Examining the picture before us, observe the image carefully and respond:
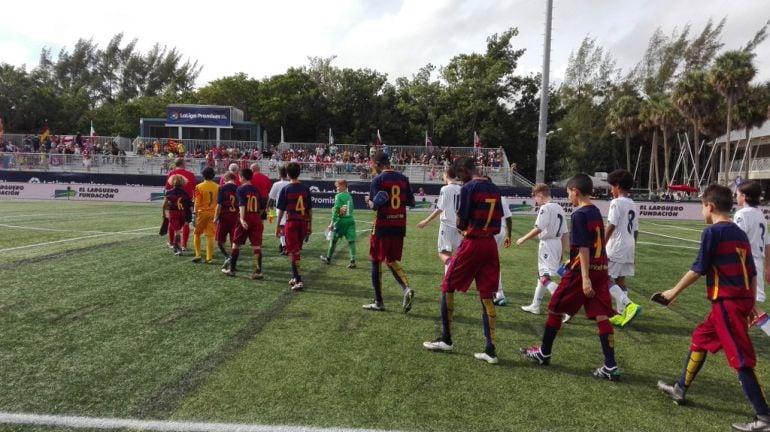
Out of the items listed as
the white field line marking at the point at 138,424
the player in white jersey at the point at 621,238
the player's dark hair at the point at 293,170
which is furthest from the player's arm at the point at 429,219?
the white field line marking at the point at 138,424

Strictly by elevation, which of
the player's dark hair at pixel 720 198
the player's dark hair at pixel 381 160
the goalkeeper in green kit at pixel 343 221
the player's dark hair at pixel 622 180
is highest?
the player's dark hair at pixel 381 160

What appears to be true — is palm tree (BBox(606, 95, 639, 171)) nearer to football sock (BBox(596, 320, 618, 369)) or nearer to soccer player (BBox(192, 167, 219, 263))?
soccer player (BBox(192, 167, 219, 263))

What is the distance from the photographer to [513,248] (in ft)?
44.3

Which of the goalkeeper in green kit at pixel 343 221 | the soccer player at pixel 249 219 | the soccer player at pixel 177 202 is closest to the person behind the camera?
the soccer player at pixel 249 219

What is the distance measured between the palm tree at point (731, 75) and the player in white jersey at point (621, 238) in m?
34.4

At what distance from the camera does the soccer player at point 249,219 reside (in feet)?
27.2

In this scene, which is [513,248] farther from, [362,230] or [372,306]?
[372,306]

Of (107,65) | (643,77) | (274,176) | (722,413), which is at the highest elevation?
(107,65)

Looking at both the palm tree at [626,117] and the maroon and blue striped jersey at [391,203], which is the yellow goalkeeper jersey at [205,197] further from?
the palm tree at [626,117]

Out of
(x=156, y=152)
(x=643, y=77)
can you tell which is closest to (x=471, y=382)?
(x=156, y=152)

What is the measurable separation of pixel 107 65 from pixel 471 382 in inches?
3740

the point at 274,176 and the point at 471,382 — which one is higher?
the point at 274,176

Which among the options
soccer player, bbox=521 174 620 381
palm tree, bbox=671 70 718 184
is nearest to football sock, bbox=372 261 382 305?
soccer player, bbox=521 174 620 381

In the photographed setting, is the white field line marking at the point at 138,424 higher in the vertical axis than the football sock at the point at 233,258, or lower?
lower
